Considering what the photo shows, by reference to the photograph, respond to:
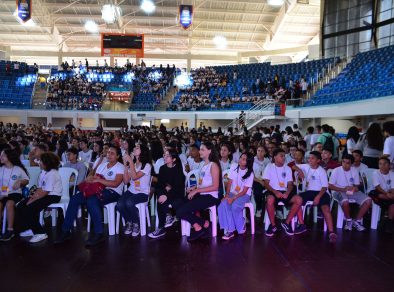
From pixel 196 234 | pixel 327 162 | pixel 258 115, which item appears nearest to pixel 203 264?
pixel 196 234

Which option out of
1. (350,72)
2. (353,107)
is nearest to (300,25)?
(350,72)

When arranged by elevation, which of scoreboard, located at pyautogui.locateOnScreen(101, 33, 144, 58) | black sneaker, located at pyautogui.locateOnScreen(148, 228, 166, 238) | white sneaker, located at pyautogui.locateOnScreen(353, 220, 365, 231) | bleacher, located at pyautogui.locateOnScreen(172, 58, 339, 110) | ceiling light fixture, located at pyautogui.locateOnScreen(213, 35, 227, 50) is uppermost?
ceiling light fixture, located at pyautogui.locateOnScreen(213, 35, 227, 50)

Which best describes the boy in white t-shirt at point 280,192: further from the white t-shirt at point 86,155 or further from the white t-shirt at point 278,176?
the white t-shirt at point 86,155

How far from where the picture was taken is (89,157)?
7844 mm

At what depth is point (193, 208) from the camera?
5000 millimetres

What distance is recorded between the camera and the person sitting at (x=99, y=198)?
4.88 meters

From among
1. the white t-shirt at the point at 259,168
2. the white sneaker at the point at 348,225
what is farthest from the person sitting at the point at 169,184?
the white sneaker at the point at 348,225

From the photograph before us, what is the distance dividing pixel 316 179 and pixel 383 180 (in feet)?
3.36

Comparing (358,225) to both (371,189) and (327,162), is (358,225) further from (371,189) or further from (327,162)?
(327,162)

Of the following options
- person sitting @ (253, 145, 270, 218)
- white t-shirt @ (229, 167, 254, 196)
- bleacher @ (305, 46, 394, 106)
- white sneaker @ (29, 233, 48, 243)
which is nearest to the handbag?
white sneaker @ (29, 233, 48, 243)

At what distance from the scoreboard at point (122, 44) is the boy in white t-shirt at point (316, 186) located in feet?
80.3

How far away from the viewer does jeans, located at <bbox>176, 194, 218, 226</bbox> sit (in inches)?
196

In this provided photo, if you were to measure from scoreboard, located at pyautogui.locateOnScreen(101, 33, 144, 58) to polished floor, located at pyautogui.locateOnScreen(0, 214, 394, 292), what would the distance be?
80.6 feet

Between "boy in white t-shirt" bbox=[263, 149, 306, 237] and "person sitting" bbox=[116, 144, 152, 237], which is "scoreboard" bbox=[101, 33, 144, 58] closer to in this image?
"person sitting" bbox=[116, 144, 152, 237]
